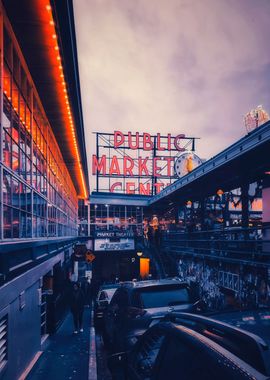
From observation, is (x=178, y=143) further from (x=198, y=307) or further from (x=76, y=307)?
(x=198, y=307)

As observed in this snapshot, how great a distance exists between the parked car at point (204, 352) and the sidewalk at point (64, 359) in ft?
14.7

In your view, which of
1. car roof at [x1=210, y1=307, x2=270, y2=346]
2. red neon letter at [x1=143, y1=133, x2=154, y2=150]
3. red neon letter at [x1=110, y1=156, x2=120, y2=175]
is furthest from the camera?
red neon letter at [x1=143, y1=133, x2=154, y2=150]

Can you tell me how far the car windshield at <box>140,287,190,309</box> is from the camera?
7.64 meters

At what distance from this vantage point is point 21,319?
678 cm

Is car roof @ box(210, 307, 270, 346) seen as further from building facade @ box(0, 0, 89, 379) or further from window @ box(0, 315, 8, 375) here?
window @ box(0, 315, 8, 375)

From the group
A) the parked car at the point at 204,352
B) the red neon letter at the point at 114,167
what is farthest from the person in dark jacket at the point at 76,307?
the red neon letter at the point at 114,167

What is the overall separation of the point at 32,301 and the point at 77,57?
18.3 ft

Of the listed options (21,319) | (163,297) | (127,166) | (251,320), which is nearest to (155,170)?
(127,166)

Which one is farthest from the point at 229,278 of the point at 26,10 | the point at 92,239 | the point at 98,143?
the point at 98,143

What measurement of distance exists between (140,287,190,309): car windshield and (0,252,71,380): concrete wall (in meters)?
2.56

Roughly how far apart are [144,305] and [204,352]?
206 inches

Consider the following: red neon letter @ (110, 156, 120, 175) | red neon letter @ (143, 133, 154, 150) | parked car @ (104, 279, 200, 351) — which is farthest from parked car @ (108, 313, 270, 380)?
red neon letter @ (143, 133, 154, 150)

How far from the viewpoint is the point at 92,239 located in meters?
30.8

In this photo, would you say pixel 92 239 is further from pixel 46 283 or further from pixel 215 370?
pixel 215 370
